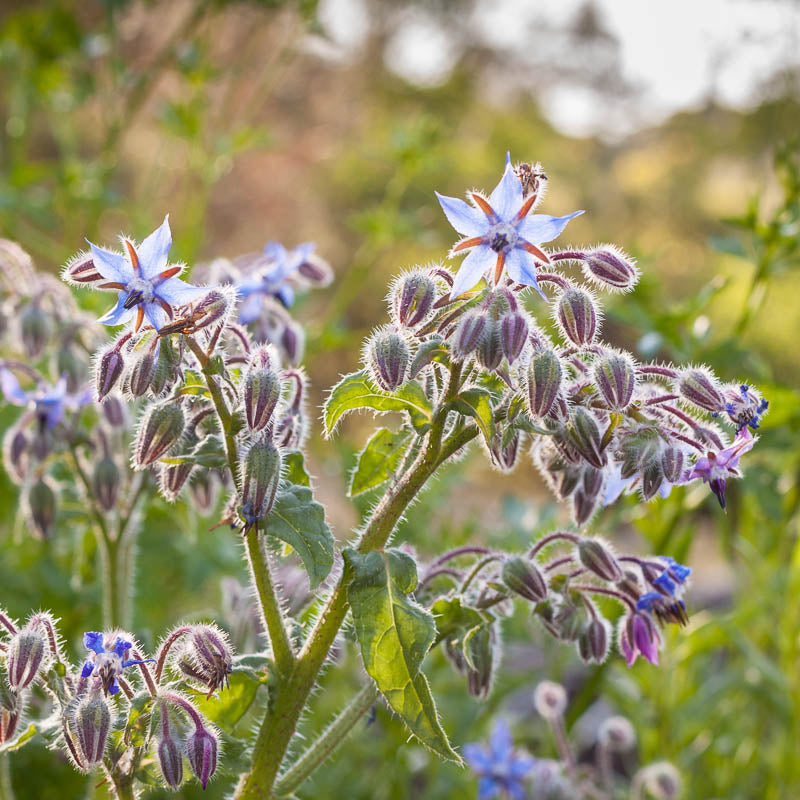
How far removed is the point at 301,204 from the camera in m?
14.9

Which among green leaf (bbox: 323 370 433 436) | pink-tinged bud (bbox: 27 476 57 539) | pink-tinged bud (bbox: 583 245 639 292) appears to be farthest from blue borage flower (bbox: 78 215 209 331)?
pink-tinged bud (bbox: 27 476 57 539)

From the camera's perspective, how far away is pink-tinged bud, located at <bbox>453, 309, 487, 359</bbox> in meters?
1.21

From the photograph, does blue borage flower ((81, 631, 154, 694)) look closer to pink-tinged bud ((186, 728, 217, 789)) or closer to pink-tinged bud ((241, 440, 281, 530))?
pink-tinged bud ((186, 728, 217, 789))

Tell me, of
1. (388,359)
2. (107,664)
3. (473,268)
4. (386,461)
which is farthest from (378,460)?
(107,664)

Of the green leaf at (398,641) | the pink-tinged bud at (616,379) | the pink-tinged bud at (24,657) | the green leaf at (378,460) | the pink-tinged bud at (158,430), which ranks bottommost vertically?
the pink-tinged bud at (24,657)

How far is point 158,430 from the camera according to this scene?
1.37 metres

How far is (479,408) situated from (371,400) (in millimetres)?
201

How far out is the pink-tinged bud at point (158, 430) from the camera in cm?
137

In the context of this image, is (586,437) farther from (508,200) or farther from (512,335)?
(508,200)

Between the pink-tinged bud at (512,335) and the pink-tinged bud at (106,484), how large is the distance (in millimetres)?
971

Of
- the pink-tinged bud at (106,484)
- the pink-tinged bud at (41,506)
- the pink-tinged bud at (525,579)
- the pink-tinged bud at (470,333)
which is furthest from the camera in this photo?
the pink-tinged bud at (41,506)

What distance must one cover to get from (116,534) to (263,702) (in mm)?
654

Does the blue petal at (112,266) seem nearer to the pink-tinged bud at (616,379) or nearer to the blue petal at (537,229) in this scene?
the blue petal at (537,229)

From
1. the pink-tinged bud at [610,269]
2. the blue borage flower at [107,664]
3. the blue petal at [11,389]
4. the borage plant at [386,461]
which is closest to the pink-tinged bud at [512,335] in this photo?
the borage plant at [386,461]
